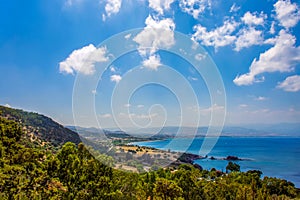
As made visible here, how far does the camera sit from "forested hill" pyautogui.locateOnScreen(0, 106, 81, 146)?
41.3m

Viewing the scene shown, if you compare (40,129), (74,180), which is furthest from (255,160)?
(74,180)

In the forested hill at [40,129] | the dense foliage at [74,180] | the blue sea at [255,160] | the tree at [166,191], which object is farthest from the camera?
the forested hill at [40,129]

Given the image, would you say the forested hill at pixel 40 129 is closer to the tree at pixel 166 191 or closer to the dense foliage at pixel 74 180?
the dense foliage at pixel 74 180

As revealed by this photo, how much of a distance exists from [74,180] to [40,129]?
40680mm

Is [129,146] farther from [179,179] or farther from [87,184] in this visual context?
[179,179]

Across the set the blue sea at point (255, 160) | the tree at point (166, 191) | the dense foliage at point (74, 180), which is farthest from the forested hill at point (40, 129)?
the tree at point (166, 191)

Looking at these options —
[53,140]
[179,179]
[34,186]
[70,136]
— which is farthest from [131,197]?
[70,136]

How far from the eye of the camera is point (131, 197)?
1230 centimetres

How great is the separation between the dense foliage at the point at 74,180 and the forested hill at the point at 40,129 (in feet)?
94.6

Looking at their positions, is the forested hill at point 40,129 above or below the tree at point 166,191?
above

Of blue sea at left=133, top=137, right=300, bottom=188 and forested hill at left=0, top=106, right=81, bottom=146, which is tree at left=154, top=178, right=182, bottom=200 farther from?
forested hill at left=0, top=106, right=81, bottom=146

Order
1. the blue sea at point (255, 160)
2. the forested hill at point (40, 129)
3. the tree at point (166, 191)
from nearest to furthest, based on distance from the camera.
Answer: the blue sea at point (255, 160), the tree at point (166, 191), the forested hill at point (40, 129)

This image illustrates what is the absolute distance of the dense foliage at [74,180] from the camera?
7711 millimetres

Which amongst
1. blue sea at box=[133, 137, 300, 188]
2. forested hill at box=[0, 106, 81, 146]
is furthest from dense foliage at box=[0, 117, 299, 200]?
forested hill at box=[0, 106, 81, 146]
